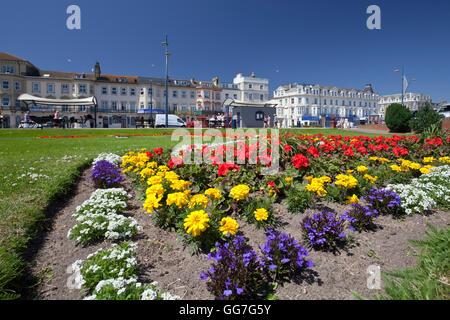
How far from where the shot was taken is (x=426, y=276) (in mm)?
1876

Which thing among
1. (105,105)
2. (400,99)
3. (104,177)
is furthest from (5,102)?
(400,99)

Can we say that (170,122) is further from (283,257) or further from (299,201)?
(283,257)

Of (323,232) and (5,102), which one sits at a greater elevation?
(5,102)

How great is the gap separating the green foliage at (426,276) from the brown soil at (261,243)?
0.13 metres

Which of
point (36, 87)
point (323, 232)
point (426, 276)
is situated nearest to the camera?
point (426, 276)

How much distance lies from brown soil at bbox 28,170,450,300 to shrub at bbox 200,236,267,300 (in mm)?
182

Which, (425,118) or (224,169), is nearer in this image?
(224,169)

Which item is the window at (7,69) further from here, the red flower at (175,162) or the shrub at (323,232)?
the shrub at (323,232)

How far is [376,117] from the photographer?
5859cm

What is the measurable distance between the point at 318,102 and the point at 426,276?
82651 millimetres

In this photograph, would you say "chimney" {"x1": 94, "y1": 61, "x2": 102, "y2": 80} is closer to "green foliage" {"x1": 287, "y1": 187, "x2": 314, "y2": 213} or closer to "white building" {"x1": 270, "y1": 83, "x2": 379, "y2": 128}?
"white building" {"x1": 270, "y1": 83, "x2": 379, "y2": 128}

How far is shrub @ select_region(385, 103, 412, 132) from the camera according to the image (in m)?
20.0

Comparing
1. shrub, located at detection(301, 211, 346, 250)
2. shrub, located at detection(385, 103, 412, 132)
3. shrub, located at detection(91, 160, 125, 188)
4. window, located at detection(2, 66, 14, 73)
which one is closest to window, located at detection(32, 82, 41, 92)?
window, located at detection(2, 66, 14, 73)
